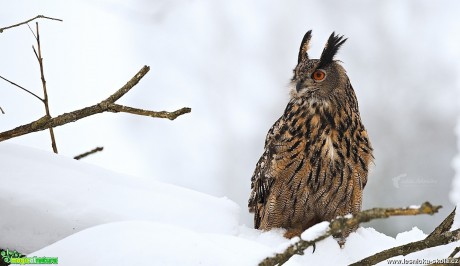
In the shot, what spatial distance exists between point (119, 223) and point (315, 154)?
1610 mm

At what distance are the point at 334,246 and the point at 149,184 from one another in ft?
2.08

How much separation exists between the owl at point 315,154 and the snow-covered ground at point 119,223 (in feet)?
1.99

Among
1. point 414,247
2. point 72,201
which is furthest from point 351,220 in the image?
point 72,201

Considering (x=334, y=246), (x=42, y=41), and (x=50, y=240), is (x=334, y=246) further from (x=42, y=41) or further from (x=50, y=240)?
(x=42, y=41)

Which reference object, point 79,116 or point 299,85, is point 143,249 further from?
point 299,85

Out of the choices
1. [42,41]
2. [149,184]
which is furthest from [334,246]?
[42,41]

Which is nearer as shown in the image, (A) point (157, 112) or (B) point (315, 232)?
(B) point (315, 232)

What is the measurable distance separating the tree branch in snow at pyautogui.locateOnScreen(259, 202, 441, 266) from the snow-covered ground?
0.03 m

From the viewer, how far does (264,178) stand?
10.7ft

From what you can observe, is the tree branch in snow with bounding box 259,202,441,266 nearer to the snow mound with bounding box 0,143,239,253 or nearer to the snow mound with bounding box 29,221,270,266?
the snow mound with bounding box 29,221,270,266

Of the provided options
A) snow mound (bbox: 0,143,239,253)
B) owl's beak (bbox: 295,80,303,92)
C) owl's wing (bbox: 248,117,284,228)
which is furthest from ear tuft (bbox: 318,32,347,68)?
snow mound (bbox: 0,143,239,253)

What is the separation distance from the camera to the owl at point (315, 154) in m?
3.12

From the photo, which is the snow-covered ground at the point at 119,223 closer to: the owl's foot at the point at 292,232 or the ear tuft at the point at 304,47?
the owl's foot at the point at 292,232

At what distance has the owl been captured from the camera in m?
3.12
